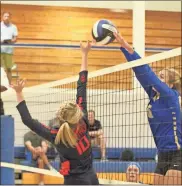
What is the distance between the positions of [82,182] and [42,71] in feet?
31.4

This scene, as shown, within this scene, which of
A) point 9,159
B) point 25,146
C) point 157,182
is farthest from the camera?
point 25,146

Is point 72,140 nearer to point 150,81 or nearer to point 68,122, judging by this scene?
point 68,122

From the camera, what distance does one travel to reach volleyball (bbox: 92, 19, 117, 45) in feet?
17.3

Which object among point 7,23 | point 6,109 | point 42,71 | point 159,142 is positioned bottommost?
point 159,142

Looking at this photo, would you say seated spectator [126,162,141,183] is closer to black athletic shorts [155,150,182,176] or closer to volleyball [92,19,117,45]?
black athletic shorts [155,150,182,176]

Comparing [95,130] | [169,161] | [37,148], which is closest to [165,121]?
[169,161]

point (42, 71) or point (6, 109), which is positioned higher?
point (42, 71)

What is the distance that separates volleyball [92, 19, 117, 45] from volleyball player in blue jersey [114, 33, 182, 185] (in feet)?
0.51

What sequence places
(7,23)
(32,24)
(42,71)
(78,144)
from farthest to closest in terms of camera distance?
1. (32,24)
2. (42,71)
3. (7,23)
4. (78,144)

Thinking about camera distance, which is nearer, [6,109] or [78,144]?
[78,144]

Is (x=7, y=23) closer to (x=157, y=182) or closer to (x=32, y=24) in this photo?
(x=32, y=24)

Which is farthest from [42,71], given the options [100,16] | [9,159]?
[9,159]

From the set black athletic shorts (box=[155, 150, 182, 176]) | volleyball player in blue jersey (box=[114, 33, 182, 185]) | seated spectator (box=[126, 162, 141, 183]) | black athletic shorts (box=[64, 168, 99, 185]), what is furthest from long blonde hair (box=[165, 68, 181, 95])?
seated spectator (box=[126, 162, 141, 183])

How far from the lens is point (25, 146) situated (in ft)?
37.1
